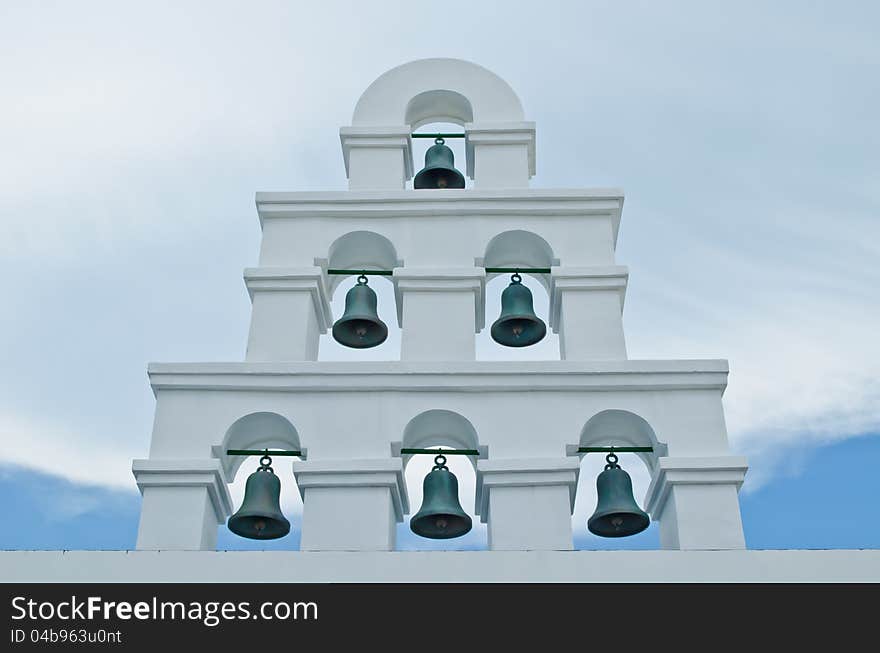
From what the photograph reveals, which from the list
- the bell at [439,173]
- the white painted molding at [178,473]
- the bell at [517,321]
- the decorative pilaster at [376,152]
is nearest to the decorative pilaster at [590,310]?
the bell at [517,321]

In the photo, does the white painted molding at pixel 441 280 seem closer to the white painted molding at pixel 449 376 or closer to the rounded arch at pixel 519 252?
the rounded arch at pixel 519 252

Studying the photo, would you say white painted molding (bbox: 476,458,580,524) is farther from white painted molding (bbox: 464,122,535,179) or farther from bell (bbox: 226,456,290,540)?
white painted molding (bbox: 464,122,535,179)

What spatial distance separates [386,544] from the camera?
11000 mm

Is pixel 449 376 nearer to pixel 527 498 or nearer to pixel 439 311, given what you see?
pixel 439 311

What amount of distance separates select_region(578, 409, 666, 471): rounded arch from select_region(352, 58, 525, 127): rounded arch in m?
3.73

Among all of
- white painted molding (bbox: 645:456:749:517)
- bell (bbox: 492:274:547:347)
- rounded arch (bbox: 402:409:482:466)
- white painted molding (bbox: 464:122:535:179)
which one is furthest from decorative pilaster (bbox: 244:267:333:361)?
white painted molding (bbox: 645:456:749:517)

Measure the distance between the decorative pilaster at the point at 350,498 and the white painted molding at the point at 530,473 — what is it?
0.69 metres

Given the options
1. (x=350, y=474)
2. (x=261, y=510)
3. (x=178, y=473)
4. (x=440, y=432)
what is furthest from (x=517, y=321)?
(x=178, y=473)

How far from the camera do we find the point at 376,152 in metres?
14.1

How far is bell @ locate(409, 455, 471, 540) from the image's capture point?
11641 millimetres

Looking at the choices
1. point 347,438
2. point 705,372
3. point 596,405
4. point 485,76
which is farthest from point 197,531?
point 485,76

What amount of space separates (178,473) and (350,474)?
1.36 m
